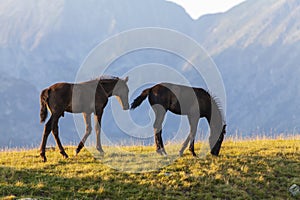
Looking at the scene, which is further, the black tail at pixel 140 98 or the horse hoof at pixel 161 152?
the black tail at pixel 140 98

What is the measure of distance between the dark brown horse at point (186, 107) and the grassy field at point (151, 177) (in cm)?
63

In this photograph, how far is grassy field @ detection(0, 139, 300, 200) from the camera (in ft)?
33.7

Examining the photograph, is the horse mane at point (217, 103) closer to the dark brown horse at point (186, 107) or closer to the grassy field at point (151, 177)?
the dark brown horse at point (186, 107)

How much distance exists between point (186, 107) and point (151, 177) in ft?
12.2

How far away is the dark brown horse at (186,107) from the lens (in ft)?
45.9

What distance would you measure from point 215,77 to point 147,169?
6581 mm

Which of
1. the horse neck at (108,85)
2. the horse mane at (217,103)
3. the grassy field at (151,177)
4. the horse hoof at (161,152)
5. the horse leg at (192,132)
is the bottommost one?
the grassy field at (151,177)

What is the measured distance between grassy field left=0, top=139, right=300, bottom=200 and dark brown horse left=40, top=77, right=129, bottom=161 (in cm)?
103

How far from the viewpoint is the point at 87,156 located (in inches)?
554

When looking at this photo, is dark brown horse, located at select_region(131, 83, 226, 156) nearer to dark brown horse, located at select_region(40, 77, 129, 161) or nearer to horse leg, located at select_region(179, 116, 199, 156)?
horse leg, located at select_region(179, 116, 199, 156)

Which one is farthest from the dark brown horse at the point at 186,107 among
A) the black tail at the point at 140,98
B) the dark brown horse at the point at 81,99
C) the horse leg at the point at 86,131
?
the horse leg at the point at 86,131

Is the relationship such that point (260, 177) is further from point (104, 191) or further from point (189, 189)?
point (104, 191)

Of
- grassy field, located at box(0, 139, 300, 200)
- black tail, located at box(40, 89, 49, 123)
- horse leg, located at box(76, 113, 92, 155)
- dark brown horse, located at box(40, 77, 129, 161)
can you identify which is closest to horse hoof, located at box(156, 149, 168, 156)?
Result: grassy field, located at box(0, 139, 300, 200)

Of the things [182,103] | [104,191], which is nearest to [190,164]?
[182,103]
